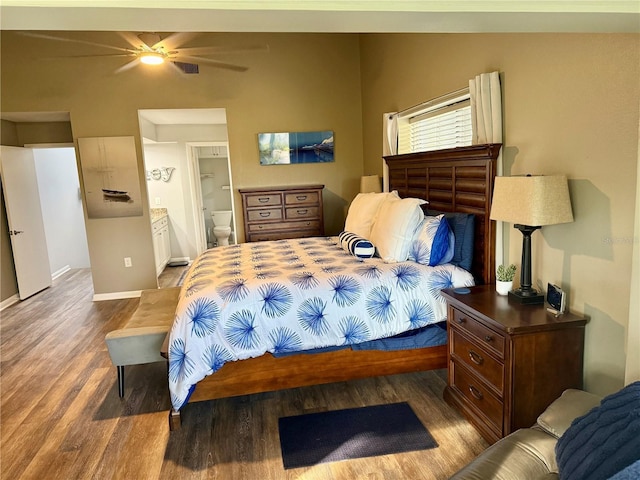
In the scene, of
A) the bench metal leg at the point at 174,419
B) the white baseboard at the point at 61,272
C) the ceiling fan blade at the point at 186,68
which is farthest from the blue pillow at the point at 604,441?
the white baseboard at the point at 61,272

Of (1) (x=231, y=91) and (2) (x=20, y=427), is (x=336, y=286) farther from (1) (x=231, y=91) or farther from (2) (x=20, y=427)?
(1) (x=231, y=91)

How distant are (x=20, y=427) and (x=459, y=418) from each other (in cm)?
268

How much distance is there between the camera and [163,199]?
23.4 ft

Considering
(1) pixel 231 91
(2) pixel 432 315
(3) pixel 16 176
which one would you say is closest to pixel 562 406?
(2) pixel 432 315

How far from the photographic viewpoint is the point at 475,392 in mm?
2279

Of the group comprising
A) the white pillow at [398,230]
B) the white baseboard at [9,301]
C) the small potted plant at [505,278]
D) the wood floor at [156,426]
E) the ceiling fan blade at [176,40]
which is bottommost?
the wood floor at [156,426]

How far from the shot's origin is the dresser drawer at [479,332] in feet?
6.62

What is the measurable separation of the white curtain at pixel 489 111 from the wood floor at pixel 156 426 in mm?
1136

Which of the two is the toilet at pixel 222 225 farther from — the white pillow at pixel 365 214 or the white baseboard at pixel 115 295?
the white pillow at pixel 365 214

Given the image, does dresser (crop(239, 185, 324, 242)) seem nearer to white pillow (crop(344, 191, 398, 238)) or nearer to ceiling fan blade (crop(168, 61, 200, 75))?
white pillow (crop(344, 191, 398, 238))

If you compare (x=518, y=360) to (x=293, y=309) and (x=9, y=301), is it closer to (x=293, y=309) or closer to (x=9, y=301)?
(x=293, y=309)

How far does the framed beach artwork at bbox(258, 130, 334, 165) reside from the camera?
5.14 m

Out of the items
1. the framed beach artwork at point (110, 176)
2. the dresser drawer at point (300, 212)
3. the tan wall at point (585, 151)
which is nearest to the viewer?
the tan wall at point (585, 151)

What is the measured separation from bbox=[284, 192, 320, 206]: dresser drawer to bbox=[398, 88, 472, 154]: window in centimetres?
127
